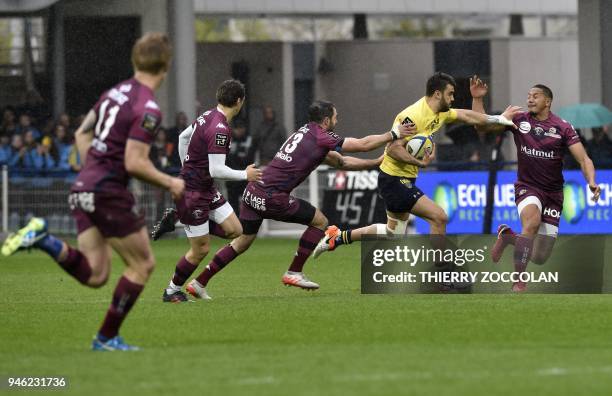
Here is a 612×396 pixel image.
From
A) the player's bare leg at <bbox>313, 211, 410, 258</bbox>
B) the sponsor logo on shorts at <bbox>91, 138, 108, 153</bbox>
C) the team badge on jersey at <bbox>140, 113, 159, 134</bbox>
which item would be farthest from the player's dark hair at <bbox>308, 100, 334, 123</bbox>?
the team badge on jersey at <bbox>140, 113, 159, 134</bbox>

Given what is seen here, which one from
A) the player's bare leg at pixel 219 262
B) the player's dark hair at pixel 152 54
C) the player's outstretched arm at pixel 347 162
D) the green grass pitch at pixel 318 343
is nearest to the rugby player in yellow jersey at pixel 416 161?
the player's outstretched arm at pixel 347 162

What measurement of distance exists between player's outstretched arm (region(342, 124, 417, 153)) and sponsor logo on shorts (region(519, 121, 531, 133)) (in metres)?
1.17

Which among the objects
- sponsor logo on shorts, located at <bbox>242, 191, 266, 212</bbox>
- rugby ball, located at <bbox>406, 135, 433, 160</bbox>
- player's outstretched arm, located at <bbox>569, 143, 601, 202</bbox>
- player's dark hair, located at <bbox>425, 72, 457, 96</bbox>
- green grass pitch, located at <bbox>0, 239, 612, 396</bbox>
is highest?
player's dark hair, located at <bbox>425, 72, 457, 96</bbox>

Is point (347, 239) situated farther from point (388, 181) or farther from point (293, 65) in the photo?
point (293, 65)

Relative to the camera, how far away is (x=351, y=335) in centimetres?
1188

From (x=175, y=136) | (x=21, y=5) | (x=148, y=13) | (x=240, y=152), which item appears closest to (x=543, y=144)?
(x=240, y=152)

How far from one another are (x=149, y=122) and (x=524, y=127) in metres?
6.35

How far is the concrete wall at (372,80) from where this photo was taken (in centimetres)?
3688

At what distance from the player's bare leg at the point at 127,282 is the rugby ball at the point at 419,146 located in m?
5.57

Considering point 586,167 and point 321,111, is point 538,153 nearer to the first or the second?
point 586,167

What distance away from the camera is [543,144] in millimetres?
15961

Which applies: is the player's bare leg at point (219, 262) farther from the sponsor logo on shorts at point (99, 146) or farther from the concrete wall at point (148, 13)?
the concrete wall at point (148, 13)

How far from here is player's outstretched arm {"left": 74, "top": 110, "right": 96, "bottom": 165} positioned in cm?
1105

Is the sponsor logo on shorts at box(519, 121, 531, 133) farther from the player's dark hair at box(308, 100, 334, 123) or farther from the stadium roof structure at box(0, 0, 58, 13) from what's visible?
the stadium roof structure at box(0, 0, 58, 13)
